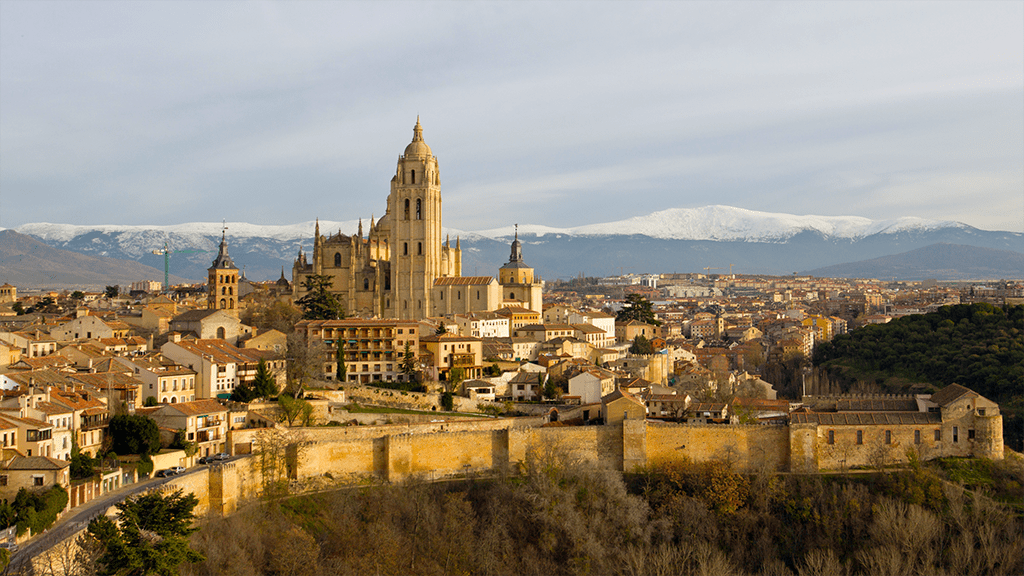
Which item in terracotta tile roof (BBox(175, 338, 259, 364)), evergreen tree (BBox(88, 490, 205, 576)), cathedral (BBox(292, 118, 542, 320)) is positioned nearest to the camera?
evergreen tree (BBox(88, 490, 205, 576))

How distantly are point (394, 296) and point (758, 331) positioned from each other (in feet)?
147

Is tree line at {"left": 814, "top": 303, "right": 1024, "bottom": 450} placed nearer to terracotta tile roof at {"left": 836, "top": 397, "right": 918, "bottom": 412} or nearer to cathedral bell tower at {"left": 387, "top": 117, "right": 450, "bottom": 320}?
terracotta tile roof at {"left": 836, "top": 397, "right": 918, "bottom": 412}

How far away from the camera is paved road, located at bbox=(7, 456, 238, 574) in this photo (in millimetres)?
23609

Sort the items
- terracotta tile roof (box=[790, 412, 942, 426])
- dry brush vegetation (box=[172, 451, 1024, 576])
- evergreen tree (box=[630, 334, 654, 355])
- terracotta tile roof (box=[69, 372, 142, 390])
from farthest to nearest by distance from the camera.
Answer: evergreen tree (box=[630, 334, 654, 355])
terracotta tile roof (box=[790, 412, 942, 426])
terracotta tile roof (box=[69, 372, 142, 390])
dry brush vegetation (box=[172, 451, 1024, 576])

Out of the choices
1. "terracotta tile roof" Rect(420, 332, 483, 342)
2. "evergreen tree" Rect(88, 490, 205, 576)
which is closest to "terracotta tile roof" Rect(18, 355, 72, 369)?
"evergreen tree" Rect(88, 490, 205, 576)

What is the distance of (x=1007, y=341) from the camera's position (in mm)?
55938

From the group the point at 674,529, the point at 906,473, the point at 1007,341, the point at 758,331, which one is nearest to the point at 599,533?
the point at 674,529

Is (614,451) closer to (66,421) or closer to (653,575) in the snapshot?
(653,575)

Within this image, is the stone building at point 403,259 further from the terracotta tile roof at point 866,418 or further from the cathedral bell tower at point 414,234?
the terracotta tile roof at point 866,418

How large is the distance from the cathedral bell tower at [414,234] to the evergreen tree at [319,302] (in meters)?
5.36

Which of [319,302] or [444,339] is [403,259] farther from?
[444,339]

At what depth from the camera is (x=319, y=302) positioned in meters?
59.2

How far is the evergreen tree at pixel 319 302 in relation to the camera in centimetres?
5803

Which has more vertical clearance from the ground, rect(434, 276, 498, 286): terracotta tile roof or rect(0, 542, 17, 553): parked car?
rect(434, 276, 498, 286): terracotta tile roof
